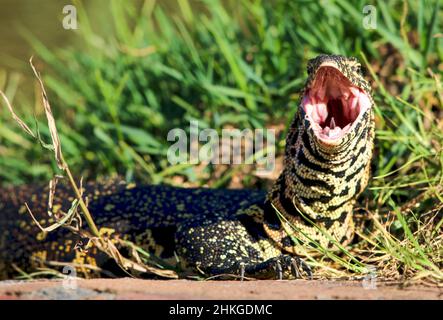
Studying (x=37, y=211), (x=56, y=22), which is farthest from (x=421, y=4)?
(x=56, y=22)

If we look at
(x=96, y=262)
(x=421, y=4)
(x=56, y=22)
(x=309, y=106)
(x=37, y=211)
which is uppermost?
(x=56, y=22)

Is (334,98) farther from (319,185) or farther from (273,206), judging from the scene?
(273,206)

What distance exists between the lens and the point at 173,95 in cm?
638

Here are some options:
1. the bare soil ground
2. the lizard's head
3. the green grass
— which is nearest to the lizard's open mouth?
the lizard's head

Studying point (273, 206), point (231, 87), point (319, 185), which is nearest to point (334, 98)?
point (319, 185)

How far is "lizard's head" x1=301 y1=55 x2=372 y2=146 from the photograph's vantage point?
380cm

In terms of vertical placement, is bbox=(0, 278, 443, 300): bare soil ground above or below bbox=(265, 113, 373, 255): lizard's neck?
below

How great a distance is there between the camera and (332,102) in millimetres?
4105

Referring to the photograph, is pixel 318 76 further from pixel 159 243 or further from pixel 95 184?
pixel 95 184

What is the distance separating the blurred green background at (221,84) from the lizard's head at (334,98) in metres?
0.87

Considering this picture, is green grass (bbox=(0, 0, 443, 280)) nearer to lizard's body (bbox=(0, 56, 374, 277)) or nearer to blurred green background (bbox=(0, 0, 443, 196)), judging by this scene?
blurred green background (bbox=(0, 0, 443, 196))

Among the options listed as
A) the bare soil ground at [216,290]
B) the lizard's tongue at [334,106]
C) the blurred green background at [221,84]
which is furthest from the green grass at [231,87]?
the bare soil ground at [216,290]

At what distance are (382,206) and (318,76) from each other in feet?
3.39

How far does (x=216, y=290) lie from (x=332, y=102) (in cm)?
124
